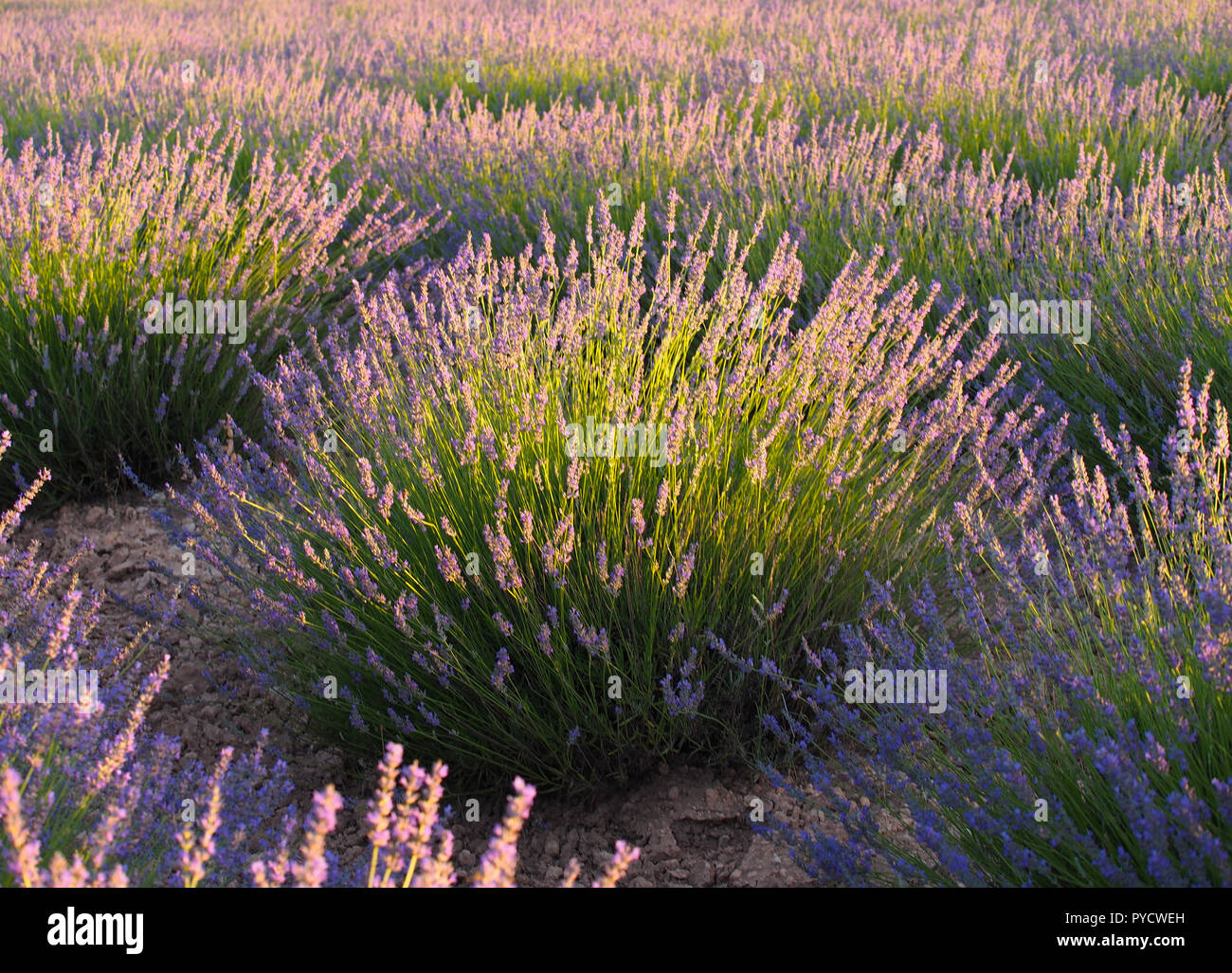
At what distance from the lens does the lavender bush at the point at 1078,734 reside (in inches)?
61.7

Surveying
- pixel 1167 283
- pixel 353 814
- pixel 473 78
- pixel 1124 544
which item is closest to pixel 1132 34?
pixel 473 78

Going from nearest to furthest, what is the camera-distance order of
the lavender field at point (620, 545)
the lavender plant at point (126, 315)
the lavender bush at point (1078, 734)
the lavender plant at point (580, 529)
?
the lavender bush at point (1078, 734) < the lavender field at point (620, 545) < the lavender plant at point (580, 529) < the lavender plant at point (126, 315)

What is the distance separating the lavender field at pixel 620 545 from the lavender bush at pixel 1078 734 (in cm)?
1

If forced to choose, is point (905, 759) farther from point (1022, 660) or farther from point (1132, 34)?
point (1132, 34)

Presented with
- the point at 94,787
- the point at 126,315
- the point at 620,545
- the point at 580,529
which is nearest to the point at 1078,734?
the point at 620,545

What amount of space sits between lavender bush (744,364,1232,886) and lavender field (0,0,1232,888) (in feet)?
0.04

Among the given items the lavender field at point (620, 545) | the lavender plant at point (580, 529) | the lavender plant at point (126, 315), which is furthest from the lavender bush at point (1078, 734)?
the lavender plant at point (126, 315)

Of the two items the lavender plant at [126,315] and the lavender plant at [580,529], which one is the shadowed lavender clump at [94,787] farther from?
the lavender plant at [126,315]

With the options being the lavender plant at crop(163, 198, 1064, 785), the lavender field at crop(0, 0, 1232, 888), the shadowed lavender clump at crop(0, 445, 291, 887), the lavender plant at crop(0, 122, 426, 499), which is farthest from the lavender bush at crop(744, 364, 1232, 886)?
the lavender plant at crop(0, 122, 426, 499)

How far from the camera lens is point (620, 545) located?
2330mm

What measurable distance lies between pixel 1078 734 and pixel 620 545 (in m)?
1.04

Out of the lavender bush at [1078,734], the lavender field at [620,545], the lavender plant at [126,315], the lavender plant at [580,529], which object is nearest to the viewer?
the lavender bush at [1078,734]

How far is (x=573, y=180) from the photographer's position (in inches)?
196

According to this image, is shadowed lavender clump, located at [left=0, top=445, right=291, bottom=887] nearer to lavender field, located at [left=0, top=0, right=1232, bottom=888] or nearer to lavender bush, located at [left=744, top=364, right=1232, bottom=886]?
lavender field, located at [left=0, top=0, right=1232, bottom=888]
